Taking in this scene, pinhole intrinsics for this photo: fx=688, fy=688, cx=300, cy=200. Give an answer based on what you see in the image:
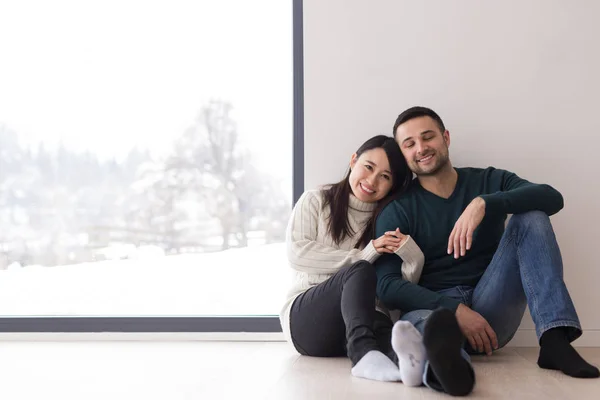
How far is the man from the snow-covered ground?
2.58 feet

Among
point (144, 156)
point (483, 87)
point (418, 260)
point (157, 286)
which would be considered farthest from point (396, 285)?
point (144, 156)

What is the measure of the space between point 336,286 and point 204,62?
4.56ft

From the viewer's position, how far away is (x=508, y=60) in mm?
2902

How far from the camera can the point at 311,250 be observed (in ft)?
8.46

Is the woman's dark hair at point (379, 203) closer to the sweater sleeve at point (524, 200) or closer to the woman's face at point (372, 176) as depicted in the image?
the woman's face at point (372, 176)

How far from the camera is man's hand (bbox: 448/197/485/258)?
2229 mm

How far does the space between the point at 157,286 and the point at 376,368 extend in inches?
59.8

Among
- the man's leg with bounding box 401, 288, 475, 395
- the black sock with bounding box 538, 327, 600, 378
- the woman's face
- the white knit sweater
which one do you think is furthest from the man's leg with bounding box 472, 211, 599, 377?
the woman's face

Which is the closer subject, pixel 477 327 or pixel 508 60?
pixel 477 327

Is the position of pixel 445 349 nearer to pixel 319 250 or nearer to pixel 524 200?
pixel 524 200

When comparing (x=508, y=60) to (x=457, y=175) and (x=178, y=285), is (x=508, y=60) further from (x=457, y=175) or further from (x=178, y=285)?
(x=178, y=285)

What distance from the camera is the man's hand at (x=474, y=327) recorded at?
2.28m

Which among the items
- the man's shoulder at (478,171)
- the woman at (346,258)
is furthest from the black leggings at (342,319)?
the man's shoulder at (478,171)

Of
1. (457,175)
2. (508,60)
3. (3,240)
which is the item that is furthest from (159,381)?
(508,60)
